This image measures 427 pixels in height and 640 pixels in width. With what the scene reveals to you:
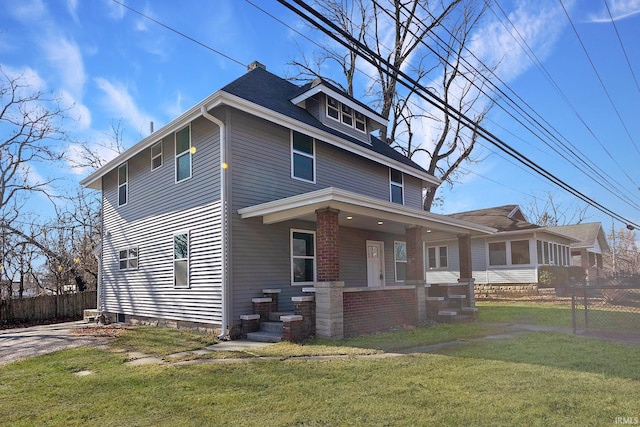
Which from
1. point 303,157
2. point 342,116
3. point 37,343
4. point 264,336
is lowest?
point 37,343

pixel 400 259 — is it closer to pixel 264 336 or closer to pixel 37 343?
pixel 264 336

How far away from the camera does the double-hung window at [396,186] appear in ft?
49.8

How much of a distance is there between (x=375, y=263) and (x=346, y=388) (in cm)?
929

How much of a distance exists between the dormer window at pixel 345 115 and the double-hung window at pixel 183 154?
446 cm

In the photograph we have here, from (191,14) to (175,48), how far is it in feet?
4.51

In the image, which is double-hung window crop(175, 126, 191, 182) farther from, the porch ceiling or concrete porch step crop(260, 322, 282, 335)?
concrete porch step crop(260, 322, 282, 335)

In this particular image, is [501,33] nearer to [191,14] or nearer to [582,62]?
[582,62]

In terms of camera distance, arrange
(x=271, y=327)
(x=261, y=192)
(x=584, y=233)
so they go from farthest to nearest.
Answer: (x=584, y=233) → (x=261, y=192) → (x=271, y=327)

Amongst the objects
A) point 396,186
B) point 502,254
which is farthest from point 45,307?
point 502,254

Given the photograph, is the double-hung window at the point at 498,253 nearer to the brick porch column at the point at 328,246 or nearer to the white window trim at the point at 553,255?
the white window trim at the point at 553,255

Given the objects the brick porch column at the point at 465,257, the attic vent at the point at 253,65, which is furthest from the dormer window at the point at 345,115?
the brick porch column at the point at 465,257

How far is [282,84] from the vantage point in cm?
1424

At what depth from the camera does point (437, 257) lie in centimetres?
2370

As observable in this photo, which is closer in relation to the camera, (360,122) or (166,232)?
(166,232)
